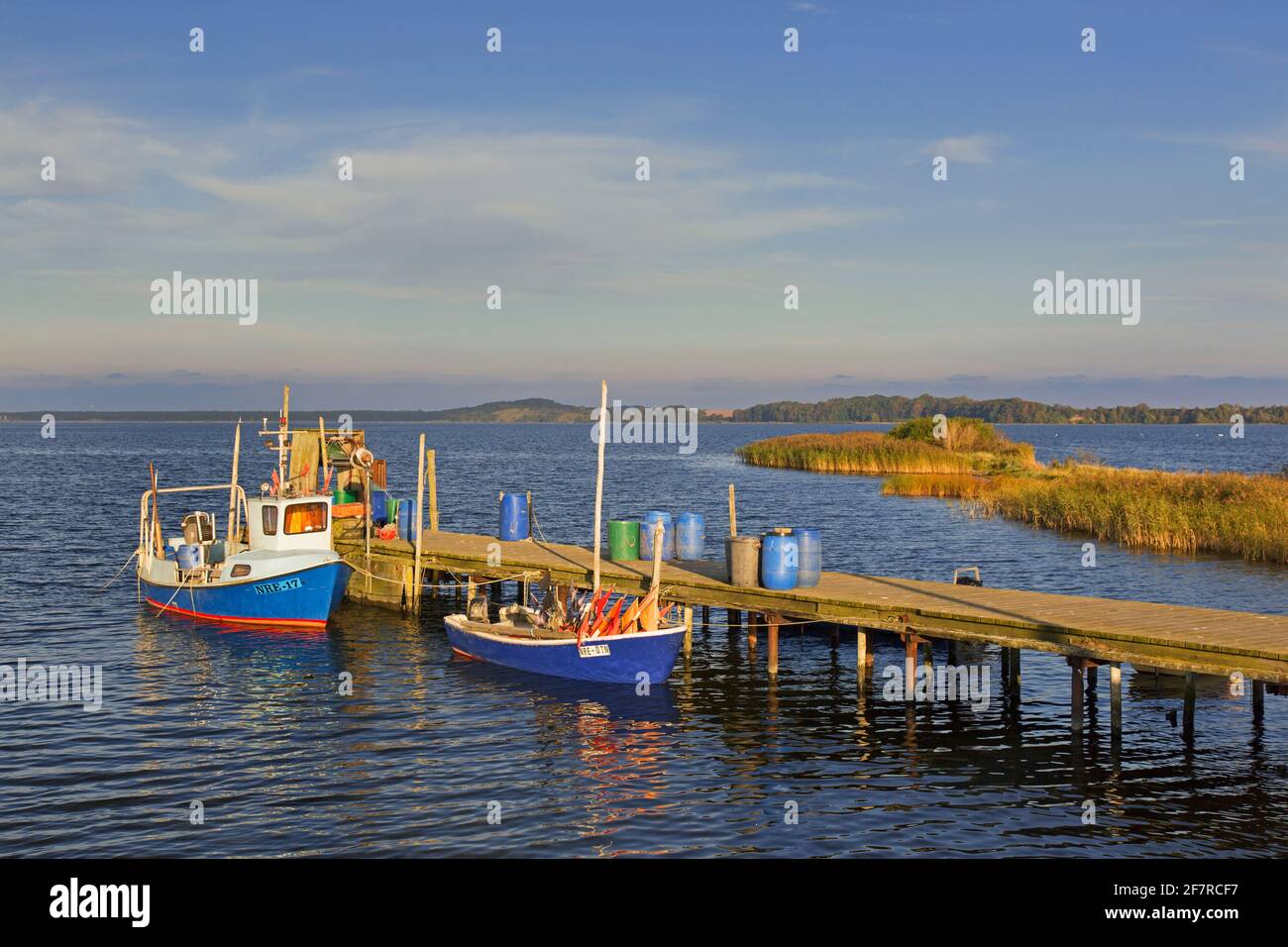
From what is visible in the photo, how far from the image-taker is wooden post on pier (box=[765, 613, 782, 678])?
2605cm

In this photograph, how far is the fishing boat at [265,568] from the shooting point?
3259cm

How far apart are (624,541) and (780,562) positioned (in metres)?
6.53

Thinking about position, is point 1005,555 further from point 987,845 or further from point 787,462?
point 787,462

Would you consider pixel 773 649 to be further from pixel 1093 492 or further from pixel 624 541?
pixel 1093 492

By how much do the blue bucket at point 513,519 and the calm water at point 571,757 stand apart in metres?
3.65

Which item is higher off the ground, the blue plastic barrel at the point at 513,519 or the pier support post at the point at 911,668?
the blue plastic barrel at the point at 513,519

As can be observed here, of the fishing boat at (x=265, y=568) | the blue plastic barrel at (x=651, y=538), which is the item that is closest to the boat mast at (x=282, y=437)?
the fishing boat at (x=265, y=568)

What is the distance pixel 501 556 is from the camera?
32.3 metres

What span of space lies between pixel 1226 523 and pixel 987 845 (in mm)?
33127

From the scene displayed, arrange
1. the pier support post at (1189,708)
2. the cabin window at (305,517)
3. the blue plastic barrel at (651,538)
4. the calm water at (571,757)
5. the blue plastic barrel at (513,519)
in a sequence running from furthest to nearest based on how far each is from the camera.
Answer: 1. the blue plastic barrel at (513,519)
2. the cabin window at (305,517)
3. the blue plastic barrel at (651,538)
4. the pier support post at (1189,708)
5. the calm water at (571,757)

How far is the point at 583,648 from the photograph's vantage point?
25203mm

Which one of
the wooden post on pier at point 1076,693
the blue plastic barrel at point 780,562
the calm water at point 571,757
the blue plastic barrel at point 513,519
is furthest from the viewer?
the blue plastic barrel at point 513,519

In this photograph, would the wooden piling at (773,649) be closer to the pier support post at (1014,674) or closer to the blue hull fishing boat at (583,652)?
the blue hull fishing boat at (583,652)
